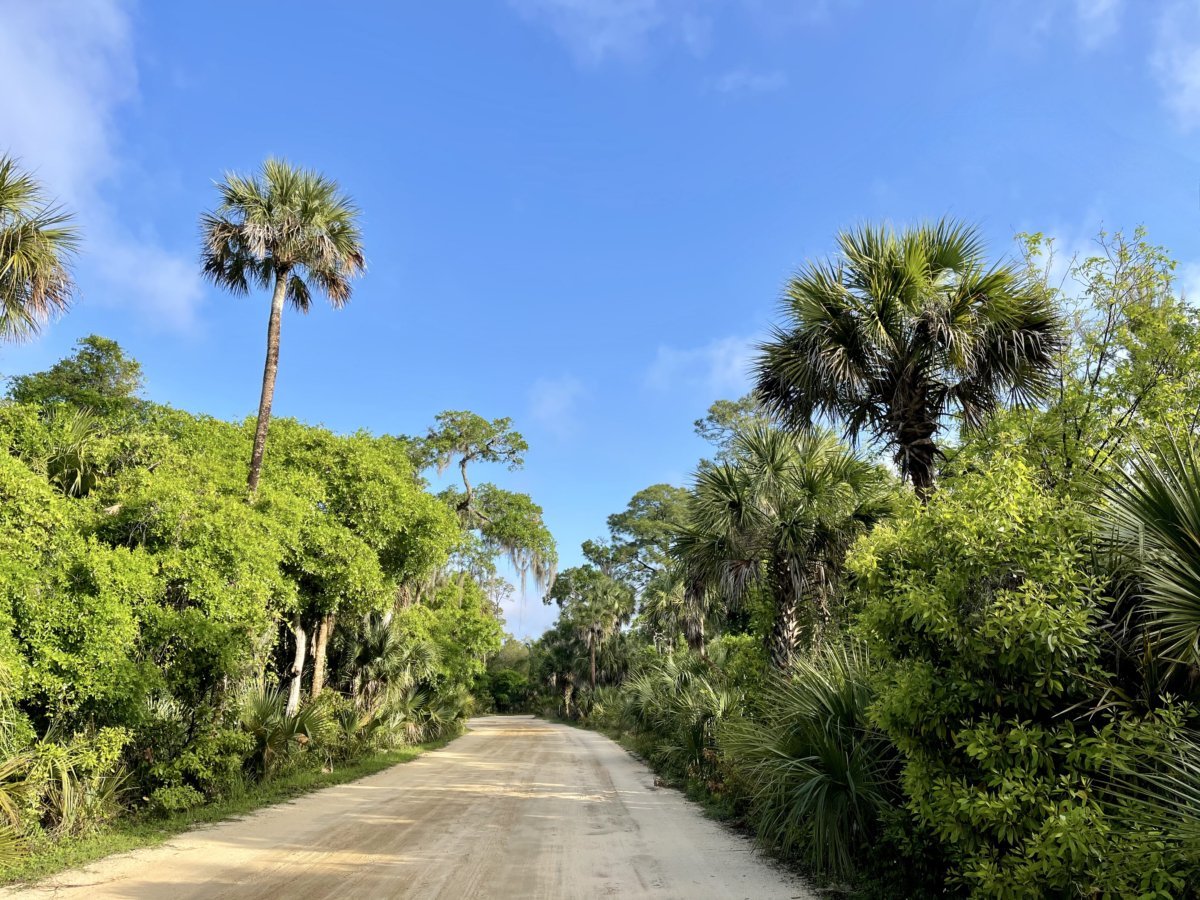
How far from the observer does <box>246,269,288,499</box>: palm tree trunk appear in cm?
1264

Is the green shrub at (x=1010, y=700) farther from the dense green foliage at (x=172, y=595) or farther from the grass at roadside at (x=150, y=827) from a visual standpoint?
the dense green foliage at (x=172, y=595)

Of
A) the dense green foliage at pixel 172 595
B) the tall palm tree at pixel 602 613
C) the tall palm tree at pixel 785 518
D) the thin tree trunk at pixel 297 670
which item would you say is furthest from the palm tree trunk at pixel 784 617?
the tall palm tree at pixel 602 613

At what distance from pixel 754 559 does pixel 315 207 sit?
11377 millimetres

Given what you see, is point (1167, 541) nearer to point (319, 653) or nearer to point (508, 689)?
point (319, 653)

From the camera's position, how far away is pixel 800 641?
11766mm

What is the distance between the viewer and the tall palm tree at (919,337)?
8695mm

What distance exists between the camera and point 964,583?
458cm

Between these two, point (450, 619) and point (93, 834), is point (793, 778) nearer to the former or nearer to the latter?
point (93, 834)

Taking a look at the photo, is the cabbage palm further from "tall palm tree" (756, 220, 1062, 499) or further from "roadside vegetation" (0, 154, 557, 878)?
"roadside vegetation" (0, 154, 557, 878)

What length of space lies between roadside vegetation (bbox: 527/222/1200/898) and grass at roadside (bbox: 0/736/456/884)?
689 centimetres

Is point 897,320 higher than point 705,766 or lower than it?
higher

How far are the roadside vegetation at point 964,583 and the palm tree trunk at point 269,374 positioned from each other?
27.0 ft

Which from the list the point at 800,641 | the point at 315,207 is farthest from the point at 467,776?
the point at 315,207

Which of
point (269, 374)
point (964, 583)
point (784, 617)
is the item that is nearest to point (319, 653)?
point (269, 374)
